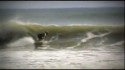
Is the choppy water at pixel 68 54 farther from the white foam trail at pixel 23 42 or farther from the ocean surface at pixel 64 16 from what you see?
the ocean surface at pixel 64 16

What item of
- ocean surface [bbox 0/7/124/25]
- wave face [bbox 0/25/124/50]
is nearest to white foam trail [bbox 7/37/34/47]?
wave face [bbox 0/25/124/50]

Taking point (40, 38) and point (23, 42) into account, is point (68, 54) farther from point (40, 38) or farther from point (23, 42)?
point (23, 42)

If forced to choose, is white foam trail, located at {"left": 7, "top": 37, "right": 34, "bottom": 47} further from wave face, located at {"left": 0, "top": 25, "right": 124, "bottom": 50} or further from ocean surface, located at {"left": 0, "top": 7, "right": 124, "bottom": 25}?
ocean surface, located at {"left": 0, "top": 7, "right": 124, "bottom": 25}

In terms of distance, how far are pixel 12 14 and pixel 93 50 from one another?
66cm

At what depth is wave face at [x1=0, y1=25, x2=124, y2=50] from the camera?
1114 millimetres

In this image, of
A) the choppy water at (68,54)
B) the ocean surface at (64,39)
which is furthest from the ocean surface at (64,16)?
the choppy water at (68,54)

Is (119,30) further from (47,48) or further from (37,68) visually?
(37,68)

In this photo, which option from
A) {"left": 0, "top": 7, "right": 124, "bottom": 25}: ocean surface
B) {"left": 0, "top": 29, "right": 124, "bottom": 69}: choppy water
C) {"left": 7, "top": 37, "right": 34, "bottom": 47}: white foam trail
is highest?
{"left": 0, "top": 7, "right": 124, "bottom": 25}: ocean surface

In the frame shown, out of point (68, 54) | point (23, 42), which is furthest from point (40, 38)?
point (68, 54)

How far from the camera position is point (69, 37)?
1123 mm

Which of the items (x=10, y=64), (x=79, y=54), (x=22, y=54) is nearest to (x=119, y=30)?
(x=79, y=54)

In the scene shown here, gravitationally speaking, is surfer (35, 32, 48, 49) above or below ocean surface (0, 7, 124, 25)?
below

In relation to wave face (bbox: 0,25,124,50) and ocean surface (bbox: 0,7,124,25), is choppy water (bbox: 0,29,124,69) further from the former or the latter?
ocean surface (bbox: 0,7,124,25)

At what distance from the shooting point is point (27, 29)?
3.67ft
